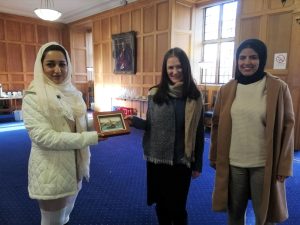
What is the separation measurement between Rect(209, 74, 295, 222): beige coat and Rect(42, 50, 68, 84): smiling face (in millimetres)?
1087

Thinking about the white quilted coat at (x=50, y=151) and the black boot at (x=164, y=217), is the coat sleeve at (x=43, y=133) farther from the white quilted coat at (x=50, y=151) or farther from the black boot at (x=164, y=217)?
the black boot at (x=164, y=217)

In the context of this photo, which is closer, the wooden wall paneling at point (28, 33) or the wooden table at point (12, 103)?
the wooden table at point (12, 103)

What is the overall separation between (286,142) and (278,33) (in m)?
4.03

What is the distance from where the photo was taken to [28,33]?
28.9 ft

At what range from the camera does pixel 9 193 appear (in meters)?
2.75

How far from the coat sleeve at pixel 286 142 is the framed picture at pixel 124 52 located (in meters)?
5.94

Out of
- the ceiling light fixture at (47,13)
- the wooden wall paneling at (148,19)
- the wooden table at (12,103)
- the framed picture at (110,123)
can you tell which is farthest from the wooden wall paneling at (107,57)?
the framed picture at (110,123)

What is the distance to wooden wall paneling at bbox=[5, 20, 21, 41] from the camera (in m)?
8.34

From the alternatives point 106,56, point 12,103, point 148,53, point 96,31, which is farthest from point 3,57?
point 148,53

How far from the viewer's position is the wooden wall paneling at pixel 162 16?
6066mm

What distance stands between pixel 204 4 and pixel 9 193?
600 cm

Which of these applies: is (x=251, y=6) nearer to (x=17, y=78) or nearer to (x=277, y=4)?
(x=277, y=4)

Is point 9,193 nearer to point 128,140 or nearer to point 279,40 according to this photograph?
point 128,140

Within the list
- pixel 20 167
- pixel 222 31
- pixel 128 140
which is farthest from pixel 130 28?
pixel 20 167
